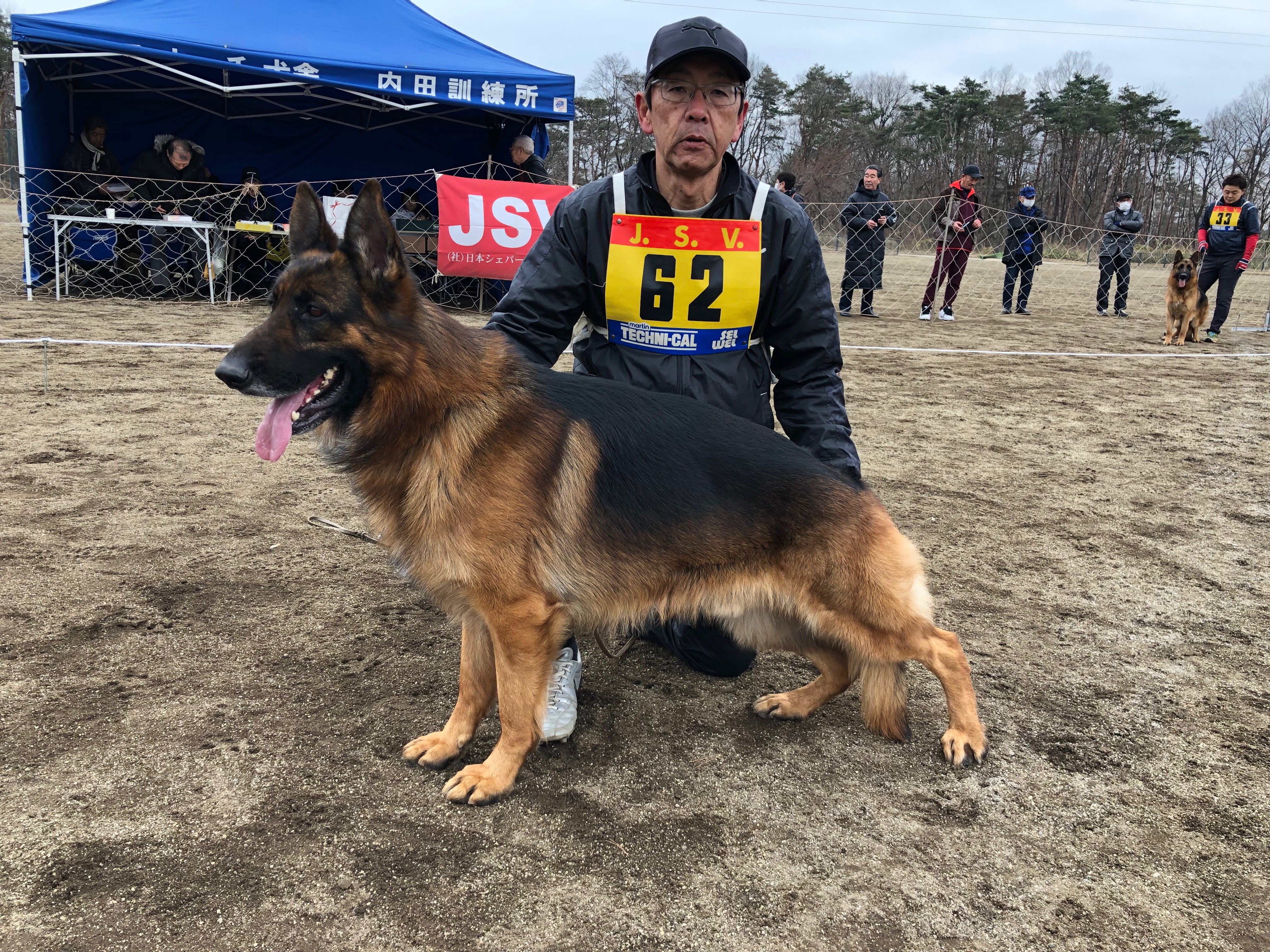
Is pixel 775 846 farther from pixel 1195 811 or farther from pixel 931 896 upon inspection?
pixel 1195 811

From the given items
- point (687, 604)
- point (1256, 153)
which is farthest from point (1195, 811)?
point (1256, 153)

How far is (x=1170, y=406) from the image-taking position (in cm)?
776

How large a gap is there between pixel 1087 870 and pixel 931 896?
1.49ft

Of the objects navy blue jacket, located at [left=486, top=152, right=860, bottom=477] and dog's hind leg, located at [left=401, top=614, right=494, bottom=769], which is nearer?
dog's hind leg, located at [left=401, top=614, right=494, bottom=769]

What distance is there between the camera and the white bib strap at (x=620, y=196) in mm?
3143

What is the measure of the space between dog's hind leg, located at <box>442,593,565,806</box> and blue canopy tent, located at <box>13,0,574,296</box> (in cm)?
1069

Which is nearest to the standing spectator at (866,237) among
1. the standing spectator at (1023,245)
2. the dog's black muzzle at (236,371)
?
the standing spectator at (1023,245)

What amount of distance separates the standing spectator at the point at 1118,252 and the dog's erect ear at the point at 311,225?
54.9ft

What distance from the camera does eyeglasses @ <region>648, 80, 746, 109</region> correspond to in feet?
9.64

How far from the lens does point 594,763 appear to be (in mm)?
2572

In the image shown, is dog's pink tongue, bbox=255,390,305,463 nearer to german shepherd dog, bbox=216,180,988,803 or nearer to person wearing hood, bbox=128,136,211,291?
german shepherd dog, bbox=216,180,988,803

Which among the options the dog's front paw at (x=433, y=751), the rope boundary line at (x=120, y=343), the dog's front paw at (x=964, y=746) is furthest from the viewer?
the rope boundary line at (x=120, y=343)

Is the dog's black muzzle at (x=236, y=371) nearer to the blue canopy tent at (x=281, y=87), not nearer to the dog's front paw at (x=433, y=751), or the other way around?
the dog's front paw at (x=433, y=751)

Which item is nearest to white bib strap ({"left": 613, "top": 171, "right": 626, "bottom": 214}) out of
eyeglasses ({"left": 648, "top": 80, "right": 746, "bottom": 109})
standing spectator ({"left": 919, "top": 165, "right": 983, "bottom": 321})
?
eyeglasses ({"left": 648, "top": 80, "right": 746, "bottom": 109})
